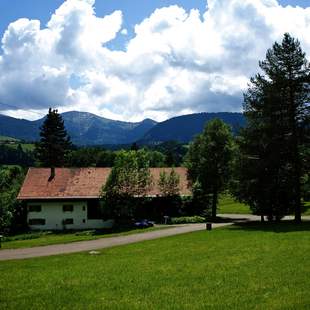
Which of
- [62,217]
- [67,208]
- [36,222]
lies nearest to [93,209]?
[67,208]

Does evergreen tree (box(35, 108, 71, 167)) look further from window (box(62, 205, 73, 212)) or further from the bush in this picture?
the bush

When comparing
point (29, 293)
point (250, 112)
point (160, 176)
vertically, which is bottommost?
point (29, 293)

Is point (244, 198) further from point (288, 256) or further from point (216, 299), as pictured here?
point (216, 299)

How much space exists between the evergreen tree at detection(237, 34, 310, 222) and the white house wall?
22809 mm

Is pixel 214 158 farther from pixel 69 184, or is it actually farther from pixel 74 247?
pixel 74 247

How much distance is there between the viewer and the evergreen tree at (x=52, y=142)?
327 feet

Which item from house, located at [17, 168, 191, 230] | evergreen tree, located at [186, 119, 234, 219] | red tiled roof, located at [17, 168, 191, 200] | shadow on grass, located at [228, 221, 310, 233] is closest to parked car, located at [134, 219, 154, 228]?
house, located at [17, 168, 191, 230]

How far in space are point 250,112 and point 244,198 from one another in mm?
8229

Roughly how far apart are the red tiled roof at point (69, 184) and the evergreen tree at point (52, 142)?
28092 mm

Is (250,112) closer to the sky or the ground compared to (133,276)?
closer to the sky

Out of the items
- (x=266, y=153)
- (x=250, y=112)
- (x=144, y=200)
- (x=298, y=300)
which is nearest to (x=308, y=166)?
(x=266, y=153)

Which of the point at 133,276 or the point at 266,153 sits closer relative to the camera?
the point at 133,276

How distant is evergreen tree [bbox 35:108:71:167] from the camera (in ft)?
327

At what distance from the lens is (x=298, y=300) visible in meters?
14.3
